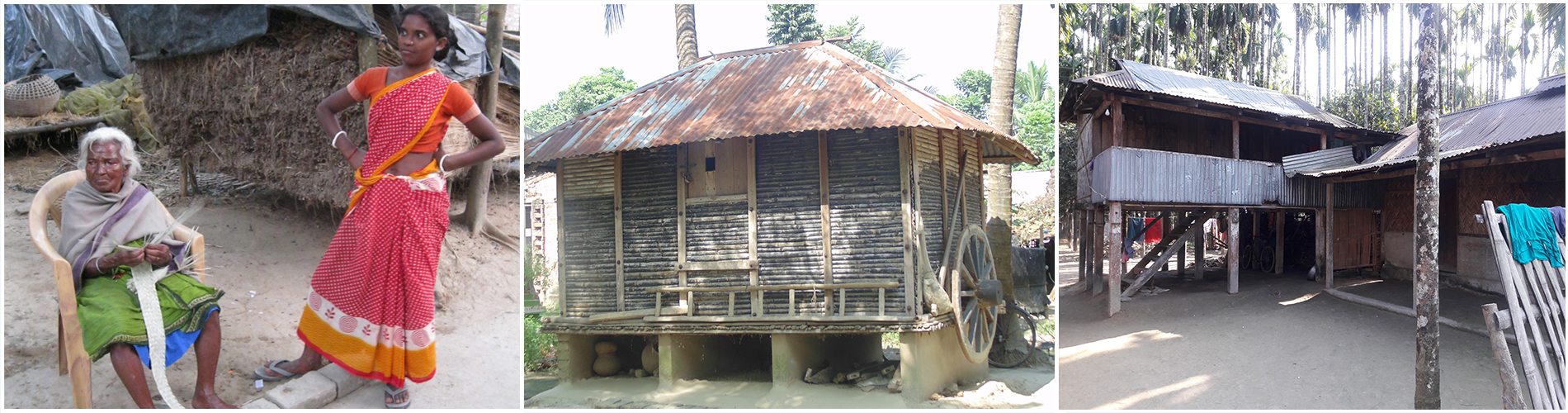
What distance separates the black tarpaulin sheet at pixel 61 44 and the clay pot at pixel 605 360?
16.5ft

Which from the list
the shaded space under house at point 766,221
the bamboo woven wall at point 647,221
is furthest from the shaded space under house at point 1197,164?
the bamboo woven wall at point 647,221

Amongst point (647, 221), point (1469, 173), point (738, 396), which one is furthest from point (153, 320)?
point (1469, 173)

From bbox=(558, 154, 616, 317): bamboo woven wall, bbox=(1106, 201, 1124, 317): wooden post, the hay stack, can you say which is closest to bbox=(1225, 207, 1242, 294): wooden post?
bbox=(1106, 201, 1124, 317): wooden post

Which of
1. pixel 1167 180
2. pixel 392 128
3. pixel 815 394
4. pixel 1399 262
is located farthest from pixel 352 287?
pixel 1399 262

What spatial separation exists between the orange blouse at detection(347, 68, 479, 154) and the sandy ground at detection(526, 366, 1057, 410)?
8.14ft

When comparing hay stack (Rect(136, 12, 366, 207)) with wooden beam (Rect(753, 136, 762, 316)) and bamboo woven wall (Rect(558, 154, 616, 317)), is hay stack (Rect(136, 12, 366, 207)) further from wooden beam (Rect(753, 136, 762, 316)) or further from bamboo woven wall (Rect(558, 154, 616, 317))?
wooden beam (Rect(753, 136, 762, 316))

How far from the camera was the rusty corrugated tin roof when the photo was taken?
4992 millimetres

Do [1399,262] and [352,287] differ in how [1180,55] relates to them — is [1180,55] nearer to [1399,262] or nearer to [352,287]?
[1399,262]

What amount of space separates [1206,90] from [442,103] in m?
12.4

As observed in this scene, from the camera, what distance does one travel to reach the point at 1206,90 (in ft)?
38.8

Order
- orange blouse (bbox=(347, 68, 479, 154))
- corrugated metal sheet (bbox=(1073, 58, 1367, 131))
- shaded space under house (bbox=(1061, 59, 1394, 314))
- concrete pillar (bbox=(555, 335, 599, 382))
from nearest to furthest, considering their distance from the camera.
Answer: orange blouse (bbox=(347, 68, 479, 154))
concrete pillar (bbox=(555, 335, 599, 382))
shaded space under house (bbox=(1061, 59, 1394, 314))
corrugated metal sheet (bbox=(1073, 58, 1367, 131))

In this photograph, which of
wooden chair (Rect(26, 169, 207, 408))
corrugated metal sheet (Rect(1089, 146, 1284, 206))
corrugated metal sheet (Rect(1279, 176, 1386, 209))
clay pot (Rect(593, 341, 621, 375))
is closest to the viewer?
wooden chair (Rect(26, 169, 207, 408))

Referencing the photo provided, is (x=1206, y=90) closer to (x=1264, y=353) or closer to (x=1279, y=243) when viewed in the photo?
(x=1279, y=243)

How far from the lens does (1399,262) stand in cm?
1248
